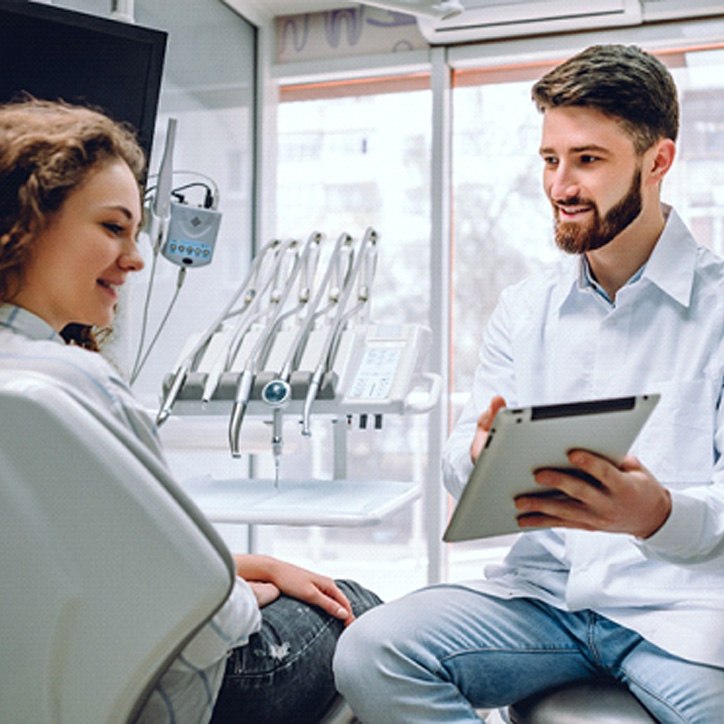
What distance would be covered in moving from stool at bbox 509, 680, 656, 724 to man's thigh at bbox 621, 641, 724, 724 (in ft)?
0.06

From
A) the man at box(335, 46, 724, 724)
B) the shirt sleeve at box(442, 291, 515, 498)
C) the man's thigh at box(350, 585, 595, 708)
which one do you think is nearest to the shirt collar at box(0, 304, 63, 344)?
the man at box(335, 46, 724, 724)

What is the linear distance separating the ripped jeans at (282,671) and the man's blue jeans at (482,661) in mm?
71

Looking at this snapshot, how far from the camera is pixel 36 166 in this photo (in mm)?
1008

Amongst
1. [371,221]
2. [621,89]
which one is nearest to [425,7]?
[621,89]

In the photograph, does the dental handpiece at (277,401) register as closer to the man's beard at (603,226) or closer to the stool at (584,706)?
the man's beard at (603,226)

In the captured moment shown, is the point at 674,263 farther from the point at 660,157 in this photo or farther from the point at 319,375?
the point at 319,375

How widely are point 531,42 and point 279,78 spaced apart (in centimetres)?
93

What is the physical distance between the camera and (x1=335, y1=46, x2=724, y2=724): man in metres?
1.26

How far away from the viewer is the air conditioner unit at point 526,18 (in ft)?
9.55

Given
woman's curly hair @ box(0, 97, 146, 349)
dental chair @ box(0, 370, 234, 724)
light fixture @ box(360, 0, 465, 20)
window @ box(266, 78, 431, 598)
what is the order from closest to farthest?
dental chair @ box(0, 370, 234, 724) < woman's curly hair @ box(0, 97, 146, 349) < light fixture @ box(360, 0, 465, 20) < window @ box(266, 78, 431, 598)

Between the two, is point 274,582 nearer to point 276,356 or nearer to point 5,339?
point 5,339

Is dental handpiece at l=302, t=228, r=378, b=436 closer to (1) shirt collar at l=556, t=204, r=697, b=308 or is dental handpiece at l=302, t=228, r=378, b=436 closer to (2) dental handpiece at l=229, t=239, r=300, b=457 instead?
(2) dental handpiece at l=229, t=239, r=300, b=457

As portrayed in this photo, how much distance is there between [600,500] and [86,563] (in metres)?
0.65

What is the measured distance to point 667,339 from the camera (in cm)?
154
